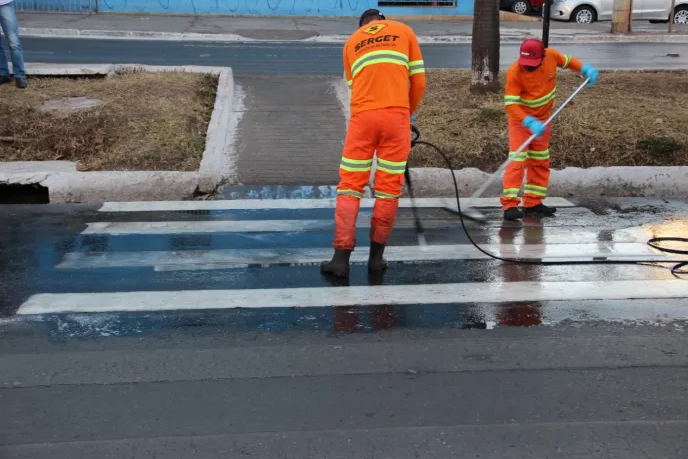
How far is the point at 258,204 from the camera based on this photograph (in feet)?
25.7

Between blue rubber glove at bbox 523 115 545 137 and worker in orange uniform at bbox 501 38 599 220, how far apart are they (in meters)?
0.05

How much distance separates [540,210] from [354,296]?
2.89m

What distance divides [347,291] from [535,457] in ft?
7.43

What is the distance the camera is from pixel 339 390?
13.2 feet

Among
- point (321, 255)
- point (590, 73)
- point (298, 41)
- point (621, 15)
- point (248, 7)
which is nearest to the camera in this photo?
point (321, 255)

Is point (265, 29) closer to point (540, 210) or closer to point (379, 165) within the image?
point (540, 210)

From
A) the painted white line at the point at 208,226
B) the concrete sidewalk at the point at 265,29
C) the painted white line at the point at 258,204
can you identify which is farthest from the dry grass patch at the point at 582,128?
the concrete sidewalk at the point at 265,29

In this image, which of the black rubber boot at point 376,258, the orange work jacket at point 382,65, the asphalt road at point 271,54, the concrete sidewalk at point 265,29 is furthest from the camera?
the concrete sidewalk at point 265,29

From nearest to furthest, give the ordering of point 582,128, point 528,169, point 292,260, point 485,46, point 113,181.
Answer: point 292,260, point 528,169, point 113,181, point 582,128, point 485,46

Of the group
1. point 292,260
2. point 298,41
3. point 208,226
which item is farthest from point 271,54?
point 292,260

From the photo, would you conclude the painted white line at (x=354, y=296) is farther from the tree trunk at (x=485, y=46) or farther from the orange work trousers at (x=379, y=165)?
the tree trunk at (x=485, y=46)

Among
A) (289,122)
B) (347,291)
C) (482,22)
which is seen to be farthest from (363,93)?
(482,22)

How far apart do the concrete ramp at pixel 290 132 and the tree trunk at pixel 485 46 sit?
2.02 meters

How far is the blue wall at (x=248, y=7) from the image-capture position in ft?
80.9
